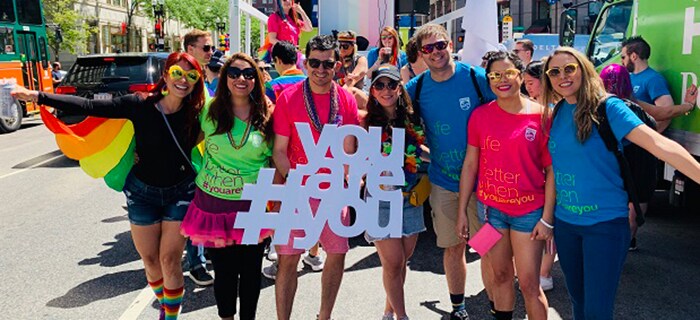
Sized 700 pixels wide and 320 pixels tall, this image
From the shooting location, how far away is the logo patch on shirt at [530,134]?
292 centimetres

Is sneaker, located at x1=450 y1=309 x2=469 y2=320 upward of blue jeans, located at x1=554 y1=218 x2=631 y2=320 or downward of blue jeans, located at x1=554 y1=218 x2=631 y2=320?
downward

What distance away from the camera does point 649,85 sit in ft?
14.3

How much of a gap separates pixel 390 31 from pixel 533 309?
3444 millimetres

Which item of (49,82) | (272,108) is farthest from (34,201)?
(49,82)

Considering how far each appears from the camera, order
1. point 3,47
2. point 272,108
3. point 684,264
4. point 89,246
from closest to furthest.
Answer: point 272,108, point 684,264, point 89,246, point 3,47

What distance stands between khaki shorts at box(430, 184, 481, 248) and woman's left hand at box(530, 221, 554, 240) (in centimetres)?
51

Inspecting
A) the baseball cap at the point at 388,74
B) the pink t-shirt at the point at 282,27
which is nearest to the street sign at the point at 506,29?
the pink t-shirt at the point at 282,27

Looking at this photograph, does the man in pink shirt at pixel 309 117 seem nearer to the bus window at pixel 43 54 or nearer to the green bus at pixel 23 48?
the green bus at pixel 23 48

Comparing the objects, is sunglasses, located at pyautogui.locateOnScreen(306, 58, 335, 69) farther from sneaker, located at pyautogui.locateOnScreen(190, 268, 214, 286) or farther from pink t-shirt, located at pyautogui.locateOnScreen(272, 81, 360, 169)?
sneaker, located at pyautogui.locateOnScreen(190, 268, 214, 286)

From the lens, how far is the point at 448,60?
3.37 meters

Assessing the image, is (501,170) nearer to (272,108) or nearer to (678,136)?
(272,108)

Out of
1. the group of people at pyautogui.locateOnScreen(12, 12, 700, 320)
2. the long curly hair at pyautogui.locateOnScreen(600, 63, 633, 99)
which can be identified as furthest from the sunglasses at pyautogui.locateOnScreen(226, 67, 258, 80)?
the long curly hair at pyautogui.locateOnScreen(600, 63, 633, 99)

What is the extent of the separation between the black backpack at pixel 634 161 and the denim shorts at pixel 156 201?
2249mm

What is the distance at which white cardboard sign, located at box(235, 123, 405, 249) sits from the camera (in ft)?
9.46
